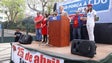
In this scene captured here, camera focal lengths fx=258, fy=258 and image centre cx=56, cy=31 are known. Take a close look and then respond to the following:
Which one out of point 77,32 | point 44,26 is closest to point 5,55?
point 44,26

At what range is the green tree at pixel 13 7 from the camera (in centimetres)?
4544

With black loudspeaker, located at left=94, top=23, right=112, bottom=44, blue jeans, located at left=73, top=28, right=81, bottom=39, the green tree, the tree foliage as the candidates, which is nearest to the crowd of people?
blue jeans, located at left=73, top=28, right=81, bottom=39

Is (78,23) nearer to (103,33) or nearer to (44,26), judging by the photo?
(103,33)

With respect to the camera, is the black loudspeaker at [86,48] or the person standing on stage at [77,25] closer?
the black loudspeaker at [86,48]

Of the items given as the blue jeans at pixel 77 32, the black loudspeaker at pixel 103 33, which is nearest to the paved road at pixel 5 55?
the blue jeans at pixel 77 32

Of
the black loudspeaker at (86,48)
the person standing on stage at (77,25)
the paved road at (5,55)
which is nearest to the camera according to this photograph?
the black loudspeaker at (86,48)

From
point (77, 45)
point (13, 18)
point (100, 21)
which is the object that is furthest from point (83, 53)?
point (13, 18)

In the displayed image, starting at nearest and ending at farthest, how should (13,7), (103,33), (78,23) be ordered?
(78,23), (103,33), (13,7)

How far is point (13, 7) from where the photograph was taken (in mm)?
46094

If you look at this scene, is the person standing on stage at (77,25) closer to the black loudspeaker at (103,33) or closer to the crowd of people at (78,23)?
the crowd of people at (78,23)

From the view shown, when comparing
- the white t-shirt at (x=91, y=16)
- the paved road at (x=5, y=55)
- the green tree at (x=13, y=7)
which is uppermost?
the green tree at (x=13, y=7)

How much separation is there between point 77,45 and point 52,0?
37684mm

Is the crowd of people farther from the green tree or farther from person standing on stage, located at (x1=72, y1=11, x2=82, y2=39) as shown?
the green tree

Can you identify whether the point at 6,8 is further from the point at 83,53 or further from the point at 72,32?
the point at 83,53
